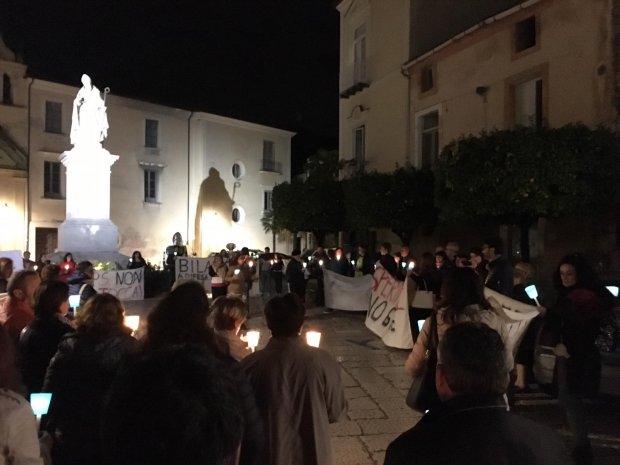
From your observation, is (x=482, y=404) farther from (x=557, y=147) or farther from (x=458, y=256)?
(x=557, y=147)

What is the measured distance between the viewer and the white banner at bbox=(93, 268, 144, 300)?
16219 millimetres

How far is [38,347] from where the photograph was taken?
13.3ft

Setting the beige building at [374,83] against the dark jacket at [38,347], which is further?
the beige building at [374,83]

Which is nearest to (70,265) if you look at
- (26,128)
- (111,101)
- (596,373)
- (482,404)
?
(596,373)

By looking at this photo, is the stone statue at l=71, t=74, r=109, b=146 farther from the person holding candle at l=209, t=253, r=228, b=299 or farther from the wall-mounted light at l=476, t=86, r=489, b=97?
the wall-mounted light at l=476, t=86, r=489, b=97

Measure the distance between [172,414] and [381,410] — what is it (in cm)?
579

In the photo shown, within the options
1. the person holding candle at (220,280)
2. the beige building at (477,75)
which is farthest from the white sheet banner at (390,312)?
the beige building at (477,75)

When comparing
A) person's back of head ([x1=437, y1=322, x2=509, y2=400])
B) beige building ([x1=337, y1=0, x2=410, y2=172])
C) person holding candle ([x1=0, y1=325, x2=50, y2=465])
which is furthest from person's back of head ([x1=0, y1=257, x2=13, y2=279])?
beige building ([x1=337, y1=0, x2=410, y2=172])

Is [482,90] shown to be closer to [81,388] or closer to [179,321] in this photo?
[179,321]

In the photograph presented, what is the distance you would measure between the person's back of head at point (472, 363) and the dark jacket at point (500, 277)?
574 cm

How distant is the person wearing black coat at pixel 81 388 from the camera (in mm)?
3295

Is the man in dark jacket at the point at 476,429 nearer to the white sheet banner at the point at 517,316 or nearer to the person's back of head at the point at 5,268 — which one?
the white sheet banner at the point at 517,316

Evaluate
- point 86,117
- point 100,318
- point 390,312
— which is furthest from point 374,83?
point 100,318

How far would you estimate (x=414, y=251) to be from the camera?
21.2 meters
